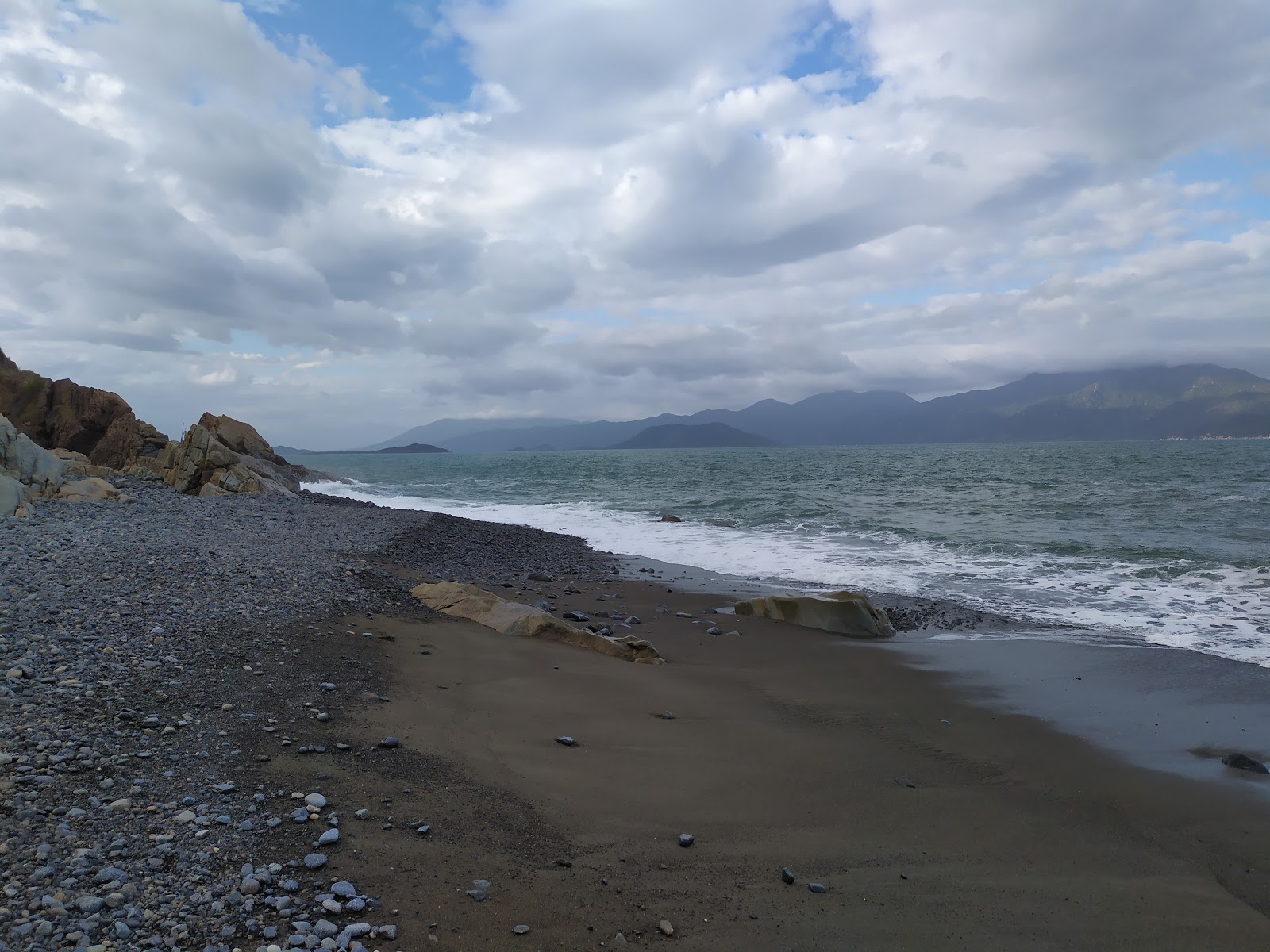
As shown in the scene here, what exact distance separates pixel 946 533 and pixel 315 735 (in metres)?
21.8

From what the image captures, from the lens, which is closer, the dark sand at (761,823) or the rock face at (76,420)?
the dark sand at (761,823)

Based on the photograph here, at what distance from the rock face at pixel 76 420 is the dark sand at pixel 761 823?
1286 inches

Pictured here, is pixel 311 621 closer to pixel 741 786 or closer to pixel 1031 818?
pixel 741 786

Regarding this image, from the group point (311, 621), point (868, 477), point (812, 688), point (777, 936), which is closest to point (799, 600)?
point (812, 688)

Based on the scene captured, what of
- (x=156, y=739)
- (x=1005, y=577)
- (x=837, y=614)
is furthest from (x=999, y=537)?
(x=156, y=739)

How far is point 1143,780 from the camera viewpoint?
625 cm

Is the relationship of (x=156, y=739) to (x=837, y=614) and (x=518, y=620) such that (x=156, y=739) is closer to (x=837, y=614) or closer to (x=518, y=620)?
(x=518, y=620)

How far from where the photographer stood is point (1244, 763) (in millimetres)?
6465

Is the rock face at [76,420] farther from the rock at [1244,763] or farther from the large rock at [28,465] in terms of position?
the rock at [1244,763]

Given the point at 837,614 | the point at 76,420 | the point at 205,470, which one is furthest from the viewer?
the point at 76,420

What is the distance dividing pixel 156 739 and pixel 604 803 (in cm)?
332

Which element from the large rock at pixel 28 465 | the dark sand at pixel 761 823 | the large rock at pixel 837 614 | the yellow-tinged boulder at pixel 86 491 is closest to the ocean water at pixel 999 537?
the large rock at pixel 837 614

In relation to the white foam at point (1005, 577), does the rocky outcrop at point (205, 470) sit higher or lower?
higher

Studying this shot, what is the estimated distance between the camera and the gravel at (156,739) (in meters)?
3.37
